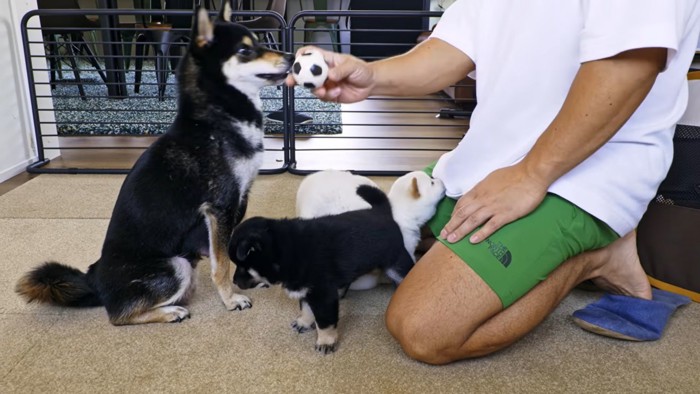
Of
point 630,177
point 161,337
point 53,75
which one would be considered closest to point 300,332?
point 161,337

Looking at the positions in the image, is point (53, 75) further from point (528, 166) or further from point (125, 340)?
point (528, 166)

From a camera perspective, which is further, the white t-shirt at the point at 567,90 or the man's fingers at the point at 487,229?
the man's fingers at the point at 487,229

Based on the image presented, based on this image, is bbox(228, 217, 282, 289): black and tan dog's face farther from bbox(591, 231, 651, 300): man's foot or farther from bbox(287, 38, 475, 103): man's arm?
bbox(591, 231, 651, 300): man's foot

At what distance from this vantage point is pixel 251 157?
1.46 meters

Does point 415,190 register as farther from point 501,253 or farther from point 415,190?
point 501,253

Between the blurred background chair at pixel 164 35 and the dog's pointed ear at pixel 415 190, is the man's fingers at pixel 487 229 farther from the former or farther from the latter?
the blurred background chair at pixel 164 35

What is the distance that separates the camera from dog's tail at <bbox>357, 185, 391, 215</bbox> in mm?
1405

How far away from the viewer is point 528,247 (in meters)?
1.10

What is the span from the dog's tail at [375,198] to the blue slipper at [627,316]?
53 cm

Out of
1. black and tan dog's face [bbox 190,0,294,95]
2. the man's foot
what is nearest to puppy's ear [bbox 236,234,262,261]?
black and tan dog's face [bbox 190,0,294,95]

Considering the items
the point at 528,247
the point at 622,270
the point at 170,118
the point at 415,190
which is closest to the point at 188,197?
the point at 415,190

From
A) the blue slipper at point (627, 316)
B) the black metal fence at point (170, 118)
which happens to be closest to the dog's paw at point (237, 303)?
the blue slipper at point (627, 316)

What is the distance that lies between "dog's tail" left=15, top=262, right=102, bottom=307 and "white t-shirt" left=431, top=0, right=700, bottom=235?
99 centimetres

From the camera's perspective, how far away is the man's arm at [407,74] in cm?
136
